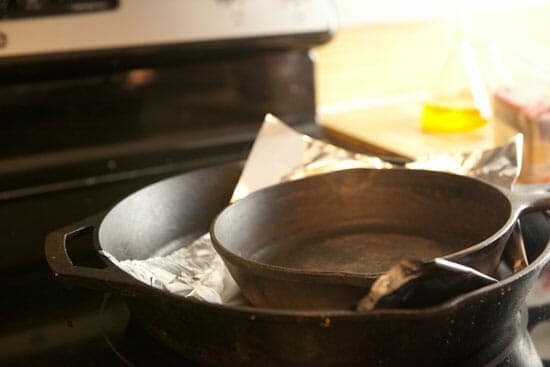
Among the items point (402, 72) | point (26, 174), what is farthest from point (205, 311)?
point (402, 72)

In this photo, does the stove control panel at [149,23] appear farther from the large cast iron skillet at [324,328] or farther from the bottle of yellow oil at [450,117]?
the large cast iron skillet at [324,328]

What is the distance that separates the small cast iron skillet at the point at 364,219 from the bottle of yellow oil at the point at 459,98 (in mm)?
277

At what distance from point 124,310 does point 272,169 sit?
233 millimetres

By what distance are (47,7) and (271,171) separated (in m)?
0.27

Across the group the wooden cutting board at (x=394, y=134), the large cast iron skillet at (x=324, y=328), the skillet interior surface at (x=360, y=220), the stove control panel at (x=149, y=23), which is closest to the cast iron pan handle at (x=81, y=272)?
the large cast iron skillet at (x=324, y=328)

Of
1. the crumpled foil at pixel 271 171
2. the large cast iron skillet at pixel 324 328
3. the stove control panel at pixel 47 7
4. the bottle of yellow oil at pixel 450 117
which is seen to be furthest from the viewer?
the bottle of yellow oil at pixel 450 117

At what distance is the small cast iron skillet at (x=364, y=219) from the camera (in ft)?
1.62

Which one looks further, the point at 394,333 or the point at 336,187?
the point at 336,187

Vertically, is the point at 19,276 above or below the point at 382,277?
below

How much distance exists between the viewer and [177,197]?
60cm

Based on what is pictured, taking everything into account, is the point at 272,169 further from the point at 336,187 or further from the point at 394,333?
the point at 394,333

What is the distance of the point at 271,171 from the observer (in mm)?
660

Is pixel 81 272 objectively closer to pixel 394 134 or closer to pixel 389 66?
pixel 394 134

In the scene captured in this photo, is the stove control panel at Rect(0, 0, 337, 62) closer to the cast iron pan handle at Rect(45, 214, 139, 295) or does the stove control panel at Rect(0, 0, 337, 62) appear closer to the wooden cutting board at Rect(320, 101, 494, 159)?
the wooden cutting board at Rect(320, 101, 494, 159)
